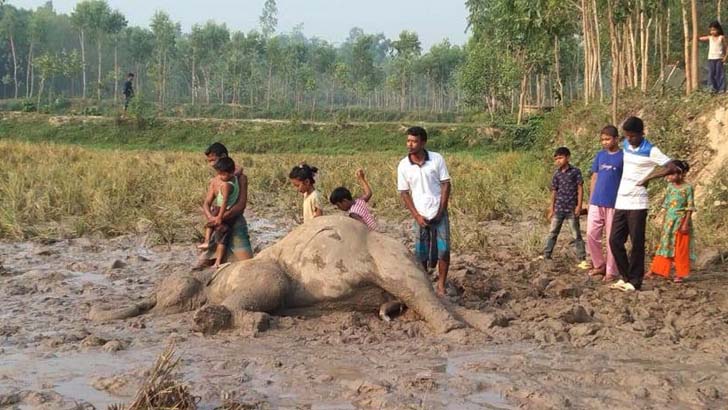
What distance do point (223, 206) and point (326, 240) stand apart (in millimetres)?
1139

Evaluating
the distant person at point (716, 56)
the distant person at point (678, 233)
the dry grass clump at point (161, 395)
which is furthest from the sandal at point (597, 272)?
the distant person at point (716, 56)

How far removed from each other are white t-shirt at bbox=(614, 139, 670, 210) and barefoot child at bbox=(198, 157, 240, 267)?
130 inches

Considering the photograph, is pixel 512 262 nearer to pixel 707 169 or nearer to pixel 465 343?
pixel 465 343

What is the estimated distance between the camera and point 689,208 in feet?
23.6

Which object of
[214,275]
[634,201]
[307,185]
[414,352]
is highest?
[307,185]

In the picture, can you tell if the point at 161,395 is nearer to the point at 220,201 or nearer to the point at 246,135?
the point at 220,201

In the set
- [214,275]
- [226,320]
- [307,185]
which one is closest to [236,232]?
[214,275]

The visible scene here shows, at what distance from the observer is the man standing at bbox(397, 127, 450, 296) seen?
6344 mm

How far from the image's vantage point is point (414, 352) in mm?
5008

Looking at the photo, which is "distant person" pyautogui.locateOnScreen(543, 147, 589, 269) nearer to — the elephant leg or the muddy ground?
the muddy ground

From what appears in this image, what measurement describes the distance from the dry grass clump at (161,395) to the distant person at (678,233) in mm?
4900

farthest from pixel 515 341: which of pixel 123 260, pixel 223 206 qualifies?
→ pixel 123 260

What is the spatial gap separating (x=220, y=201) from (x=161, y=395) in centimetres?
302

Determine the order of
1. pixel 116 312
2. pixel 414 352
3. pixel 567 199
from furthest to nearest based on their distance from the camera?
pixel 567 199
pixel 116 312
pixel 414 352
